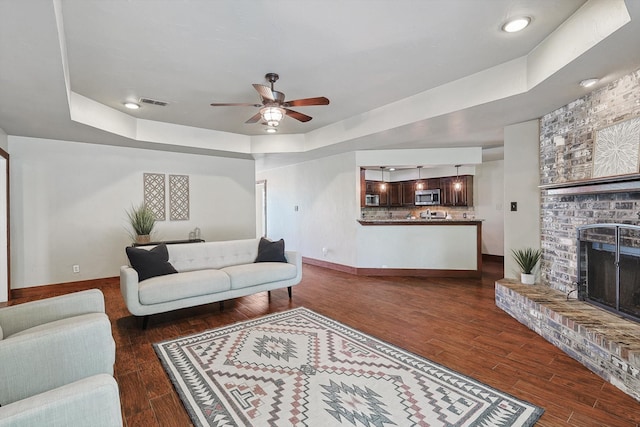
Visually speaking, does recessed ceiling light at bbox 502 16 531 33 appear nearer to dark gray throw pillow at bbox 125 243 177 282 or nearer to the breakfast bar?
the breakfast bar

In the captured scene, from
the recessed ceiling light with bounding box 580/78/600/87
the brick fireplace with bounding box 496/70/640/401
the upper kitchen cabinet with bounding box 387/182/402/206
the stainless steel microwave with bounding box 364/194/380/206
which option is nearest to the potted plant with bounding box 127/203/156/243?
the stainless steel microwave with bounding box 364/194/380/206

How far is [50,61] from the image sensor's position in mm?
2354

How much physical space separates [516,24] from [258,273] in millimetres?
3552

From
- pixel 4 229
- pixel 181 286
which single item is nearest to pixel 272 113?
pixel 181 286

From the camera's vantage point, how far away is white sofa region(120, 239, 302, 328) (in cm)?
316

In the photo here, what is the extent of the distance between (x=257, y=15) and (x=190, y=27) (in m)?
0.58

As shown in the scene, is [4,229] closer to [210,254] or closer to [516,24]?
[210,254]

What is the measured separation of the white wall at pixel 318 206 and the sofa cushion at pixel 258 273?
211cm

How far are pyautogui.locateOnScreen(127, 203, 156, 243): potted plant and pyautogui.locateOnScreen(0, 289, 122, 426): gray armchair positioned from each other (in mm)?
2832

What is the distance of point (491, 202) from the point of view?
7.30 metres

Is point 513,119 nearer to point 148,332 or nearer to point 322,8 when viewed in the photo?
point 322,8

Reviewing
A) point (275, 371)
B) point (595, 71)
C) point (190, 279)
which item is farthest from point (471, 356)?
point (190, 279)

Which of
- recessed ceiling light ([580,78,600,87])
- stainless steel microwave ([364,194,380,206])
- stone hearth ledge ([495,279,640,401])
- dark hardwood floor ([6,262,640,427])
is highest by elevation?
recessed ceiling light ([580,78,600,87])

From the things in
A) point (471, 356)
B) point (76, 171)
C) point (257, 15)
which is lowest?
point (471, 356)
